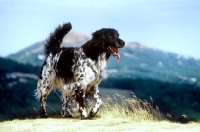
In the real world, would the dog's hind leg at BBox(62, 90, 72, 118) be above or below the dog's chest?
below

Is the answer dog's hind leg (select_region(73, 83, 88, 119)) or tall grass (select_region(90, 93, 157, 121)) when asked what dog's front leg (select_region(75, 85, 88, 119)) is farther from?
tall grass (select_region(90, 93, 157, 121))

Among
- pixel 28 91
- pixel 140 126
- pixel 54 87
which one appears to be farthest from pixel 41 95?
pixel 28 91

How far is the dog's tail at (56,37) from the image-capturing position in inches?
393

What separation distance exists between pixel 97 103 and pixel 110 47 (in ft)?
4.44

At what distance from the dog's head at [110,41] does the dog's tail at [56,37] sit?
4.97 ft

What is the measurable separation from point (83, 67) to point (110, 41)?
0.87m

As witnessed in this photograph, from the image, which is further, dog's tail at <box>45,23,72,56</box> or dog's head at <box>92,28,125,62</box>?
dog's tail at <box>45,23,72,56</box>

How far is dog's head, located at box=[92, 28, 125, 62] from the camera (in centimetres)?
862

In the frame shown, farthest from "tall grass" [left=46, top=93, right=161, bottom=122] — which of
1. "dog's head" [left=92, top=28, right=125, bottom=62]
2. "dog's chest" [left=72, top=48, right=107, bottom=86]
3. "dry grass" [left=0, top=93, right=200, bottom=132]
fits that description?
"dog's head" [left=92, top=28, right=125, bottom=62]

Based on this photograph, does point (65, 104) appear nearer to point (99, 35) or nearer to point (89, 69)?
point (89, 69)

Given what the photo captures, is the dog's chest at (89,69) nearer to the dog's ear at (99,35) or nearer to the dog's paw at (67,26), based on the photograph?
the dog's ear at (99,35)

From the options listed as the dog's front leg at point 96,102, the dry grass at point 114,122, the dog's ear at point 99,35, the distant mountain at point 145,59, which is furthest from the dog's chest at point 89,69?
the distant mountain at point 145,59

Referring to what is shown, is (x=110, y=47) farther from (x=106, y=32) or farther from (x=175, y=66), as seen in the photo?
(x=175, y=66)

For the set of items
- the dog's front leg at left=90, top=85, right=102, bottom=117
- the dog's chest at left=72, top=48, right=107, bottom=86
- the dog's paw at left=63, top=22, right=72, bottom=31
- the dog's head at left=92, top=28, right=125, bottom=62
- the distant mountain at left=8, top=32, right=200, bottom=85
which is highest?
the dog's paw at left=63, top=22, right=72, bottom=31
